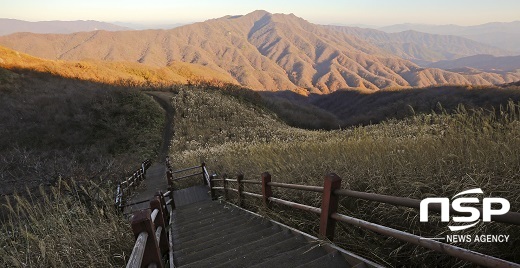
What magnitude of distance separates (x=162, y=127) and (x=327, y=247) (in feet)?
129

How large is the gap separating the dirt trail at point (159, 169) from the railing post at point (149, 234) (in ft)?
14.2

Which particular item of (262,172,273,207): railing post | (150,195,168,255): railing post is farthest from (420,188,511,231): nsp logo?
(150,195,168,255): railing post

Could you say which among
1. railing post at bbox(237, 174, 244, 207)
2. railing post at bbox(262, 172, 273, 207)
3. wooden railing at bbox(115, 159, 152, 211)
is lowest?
wooden railing at bbox(115, 159, 152, 211)

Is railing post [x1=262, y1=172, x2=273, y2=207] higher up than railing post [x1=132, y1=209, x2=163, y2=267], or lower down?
lower down

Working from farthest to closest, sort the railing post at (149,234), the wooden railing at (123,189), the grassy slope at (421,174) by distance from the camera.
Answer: the wooden railing at (123,189) → the grassy slope at (421,174) → the railing post at (149,234)

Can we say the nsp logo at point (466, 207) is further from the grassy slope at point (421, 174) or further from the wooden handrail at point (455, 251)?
the wooden handrail at point (455, 251)

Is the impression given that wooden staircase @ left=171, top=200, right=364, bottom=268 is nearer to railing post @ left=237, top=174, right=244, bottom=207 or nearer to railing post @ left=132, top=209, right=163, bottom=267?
railing post @ left=237, top=174, right=244, bottom=207

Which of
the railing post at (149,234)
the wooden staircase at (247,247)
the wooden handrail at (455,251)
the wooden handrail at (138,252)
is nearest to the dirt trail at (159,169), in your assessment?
the wooden staircase at (247,247)

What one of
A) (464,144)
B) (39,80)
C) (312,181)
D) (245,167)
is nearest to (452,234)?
(464,144)

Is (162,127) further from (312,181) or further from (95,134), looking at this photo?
(312,181)

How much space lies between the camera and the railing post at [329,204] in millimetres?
3486

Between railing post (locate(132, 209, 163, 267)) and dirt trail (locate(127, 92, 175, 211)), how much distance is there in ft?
14.2

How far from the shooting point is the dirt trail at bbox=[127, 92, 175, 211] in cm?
1585

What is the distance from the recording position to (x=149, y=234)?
2.78 m
